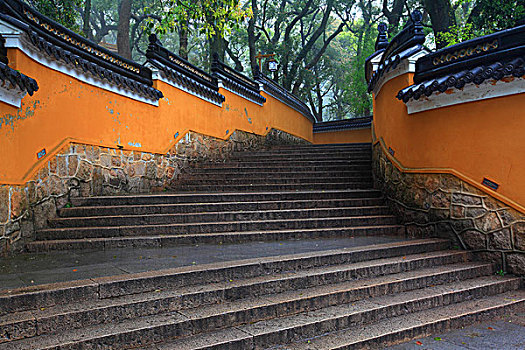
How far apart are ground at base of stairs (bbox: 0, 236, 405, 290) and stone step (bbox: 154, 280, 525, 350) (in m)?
1.22

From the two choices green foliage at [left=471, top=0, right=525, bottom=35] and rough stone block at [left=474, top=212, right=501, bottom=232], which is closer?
rough stone block at [left=474, top=212, right=501, bottom=232]

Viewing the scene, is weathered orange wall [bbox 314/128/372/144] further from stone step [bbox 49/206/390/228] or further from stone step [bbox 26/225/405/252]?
stone step [bbox 26/225/405/252]

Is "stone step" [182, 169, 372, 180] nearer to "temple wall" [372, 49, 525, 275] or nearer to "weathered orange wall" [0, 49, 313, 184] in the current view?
"weathered orange wall" [0, 49, 313, 184]

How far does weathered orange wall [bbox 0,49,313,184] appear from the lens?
5.53 m

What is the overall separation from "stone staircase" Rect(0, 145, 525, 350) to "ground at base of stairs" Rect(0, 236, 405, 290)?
0.28 m

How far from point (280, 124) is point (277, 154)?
18.8 ft

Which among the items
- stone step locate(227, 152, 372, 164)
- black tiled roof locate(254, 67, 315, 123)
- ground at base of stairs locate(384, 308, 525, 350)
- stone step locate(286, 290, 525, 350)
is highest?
black tiled roof locate(254, 67, 315, 123)

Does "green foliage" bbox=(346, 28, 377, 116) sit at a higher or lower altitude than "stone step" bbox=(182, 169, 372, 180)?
higher

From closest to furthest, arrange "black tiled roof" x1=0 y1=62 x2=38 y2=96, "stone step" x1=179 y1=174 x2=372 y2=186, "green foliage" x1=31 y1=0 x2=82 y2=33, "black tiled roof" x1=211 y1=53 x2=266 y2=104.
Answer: "black tiled roof" x1=0 y1=62 x2=38 y2=96
"stone step" x1=179 y1=174 x2=372 y2=186
"green foliage" x1=31 y1=0 x2=82 y2=33
"black tiled roof" x1=211 y1=53 x2=266 y2=104

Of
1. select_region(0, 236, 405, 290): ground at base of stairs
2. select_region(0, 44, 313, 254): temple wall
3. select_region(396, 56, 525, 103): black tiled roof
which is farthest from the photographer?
select_region(0, 44, 313, 254): temple wall

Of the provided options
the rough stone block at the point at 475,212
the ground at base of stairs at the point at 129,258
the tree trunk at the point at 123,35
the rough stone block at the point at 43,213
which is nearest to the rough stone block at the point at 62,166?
the rough stone block at the point at 43,213

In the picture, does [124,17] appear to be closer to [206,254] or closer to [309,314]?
[206,254]

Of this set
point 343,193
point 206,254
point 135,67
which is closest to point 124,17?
point 135,67

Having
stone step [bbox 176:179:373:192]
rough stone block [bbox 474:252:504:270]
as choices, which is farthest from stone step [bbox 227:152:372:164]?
rough stone block [bbox 474:252:504:270]
